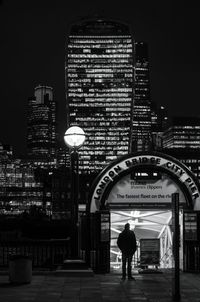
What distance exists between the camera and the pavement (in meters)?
12.5

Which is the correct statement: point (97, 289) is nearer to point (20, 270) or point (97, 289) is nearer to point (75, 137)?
point (20, 270)

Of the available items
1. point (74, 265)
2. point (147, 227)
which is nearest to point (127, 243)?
point (74, 265)

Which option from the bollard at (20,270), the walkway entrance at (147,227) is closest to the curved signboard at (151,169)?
the walkway entrance at (147,227)

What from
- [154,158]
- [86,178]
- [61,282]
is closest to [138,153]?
[154,158]

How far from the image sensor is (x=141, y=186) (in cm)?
1989

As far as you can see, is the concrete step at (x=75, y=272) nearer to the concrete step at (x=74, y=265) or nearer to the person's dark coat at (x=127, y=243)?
the concrete step at (x=74, y=265)

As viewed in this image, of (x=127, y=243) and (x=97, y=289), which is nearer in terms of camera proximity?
(x=97, y=289)

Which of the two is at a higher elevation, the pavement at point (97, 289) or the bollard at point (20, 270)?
the bollard at point (20, 270)

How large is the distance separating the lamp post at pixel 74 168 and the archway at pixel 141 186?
150cm

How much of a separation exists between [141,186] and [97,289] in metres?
6.24

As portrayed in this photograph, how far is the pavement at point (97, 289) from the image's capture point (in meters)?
12.5

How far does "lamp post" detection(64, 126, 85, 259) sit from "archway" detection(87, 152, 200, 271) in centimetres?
150

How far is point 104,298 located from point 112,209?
726 cm

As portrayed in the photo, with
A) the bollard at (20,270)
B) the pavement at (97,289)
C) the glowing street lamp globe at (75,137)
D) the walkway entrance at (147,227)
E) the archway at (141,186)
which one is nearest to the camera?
the pavement at (97,289)
